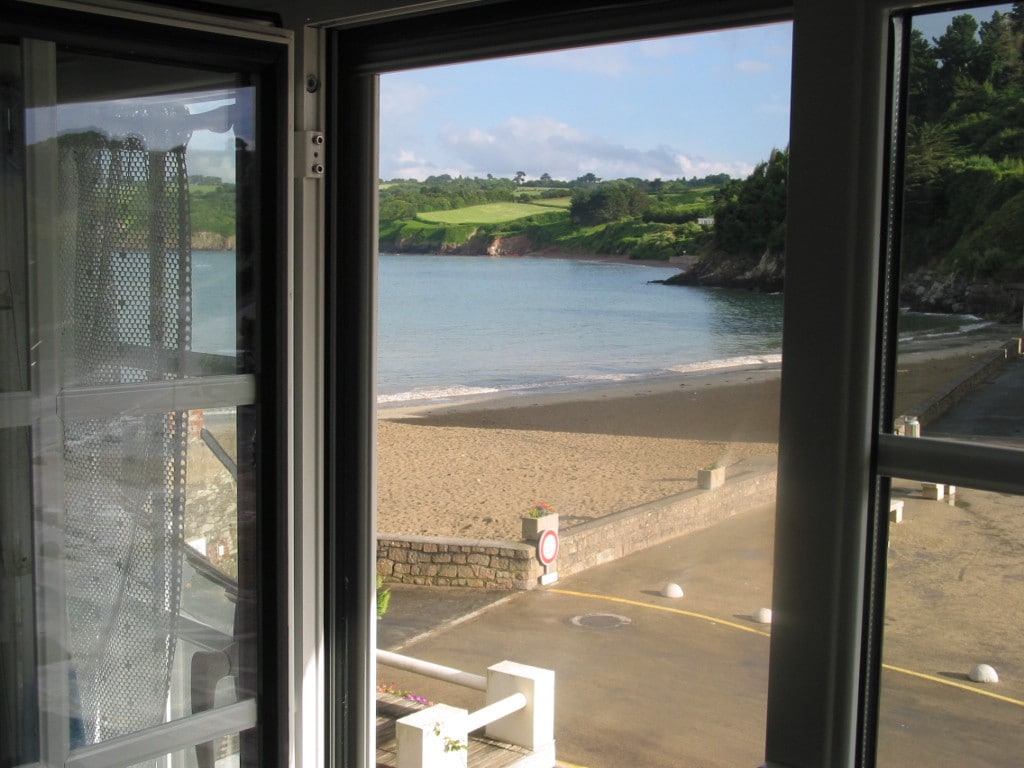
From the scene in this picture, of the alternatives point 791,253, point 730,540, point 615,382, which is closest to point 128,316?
point 791,253

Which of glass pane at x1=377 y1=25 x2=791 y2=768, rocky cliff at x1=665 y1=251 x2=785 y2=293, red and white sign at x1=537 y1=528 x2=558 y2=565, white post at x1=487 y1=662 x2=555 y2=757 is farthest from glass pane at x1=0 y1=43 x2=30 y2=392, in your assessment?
red and white sign at x1=537 y1=528 x2=558 y2=565

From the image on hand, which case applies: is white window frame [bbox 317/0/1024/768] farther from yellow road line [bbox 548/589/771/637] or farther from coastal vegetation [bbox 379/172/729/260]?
yellow road line [bbox 548/589/771/637]

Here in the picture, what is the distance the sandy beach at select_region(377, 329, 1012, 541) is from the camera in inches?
570

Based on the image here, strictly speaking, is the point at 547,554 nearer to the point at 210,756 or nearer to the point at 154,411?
the point at 210,756

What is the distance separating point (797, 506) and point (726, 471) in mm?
12059

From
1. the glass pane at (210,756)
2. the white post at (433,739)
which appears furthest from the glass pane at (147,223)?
the white post at (433,739)

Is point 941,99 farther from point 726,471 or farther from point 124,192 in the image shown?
point 726,471

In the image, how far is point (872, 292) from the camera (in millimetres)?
886

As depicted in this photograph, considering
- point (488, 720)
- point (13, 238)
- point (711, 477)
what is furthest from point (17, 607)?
point (711, 477)

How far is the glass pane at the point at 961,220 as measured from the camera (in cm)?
87

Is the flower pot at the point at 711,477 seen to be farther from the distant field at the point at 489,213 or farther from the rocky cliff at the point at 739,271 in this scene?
the rocky cliff at the point at 739,271

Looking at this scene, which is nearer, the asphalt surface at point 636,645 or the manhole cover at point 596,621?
the asphalt surface at point 636,645

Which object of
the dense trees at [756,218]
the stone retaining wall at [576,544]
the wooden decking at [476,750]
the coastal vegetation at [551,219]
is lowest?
the stone retaining wall at [576,544]

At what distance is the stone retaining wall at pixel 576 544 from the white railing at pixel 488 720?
4223mm
